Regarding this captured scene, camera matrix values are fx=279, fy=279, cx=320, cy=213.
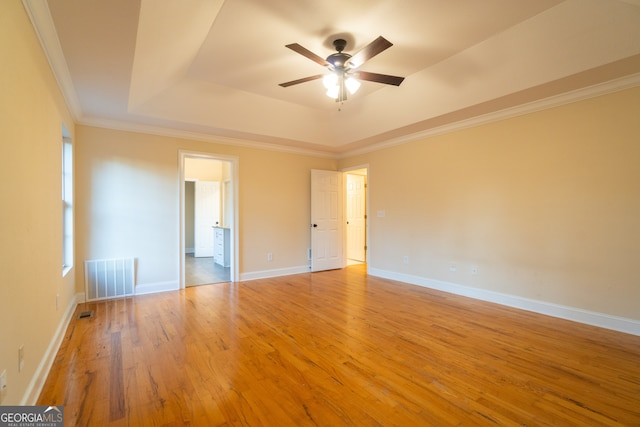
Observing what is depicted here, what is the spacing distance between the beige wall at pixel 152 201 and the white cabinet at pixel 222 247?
131cm

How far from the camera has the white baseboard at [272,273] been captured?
523cm

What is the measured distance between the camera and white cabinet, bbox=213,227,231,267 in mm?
6371

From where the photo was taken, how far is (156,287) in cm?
443

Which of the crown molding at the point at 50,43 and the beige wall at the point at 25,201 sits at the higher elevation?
the crown molding at the point at 50,43

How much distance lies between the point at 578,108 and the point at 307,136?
3.81 meters

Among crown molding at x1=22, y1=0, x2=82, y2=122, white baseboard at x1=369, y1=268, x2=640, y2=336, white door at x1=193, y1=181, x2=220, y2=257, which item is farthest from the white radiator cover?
white baseboard at x1=369, y1=268, x2=640, y2=336

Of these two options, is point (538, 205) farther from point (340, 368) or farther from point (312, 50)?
point (312, 50)

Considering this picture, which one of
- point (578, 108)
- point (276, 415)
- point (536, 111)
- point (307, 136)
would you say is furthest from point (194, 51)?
point (578, 108)

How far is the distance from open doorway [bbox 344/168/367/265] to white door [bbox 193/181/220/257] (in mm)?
3839

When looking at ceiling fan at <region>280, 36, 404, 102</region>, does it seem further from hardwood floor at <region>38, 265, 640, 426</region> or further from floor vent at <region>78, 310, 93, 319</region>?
floor vent at <region>78, 310, 93, 319</region>

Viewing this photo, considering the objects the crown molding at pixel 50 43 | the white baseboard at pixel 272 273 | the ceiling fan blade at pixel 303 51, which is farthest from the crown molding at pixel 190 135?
the ceiling fan blade at pixel 303 51

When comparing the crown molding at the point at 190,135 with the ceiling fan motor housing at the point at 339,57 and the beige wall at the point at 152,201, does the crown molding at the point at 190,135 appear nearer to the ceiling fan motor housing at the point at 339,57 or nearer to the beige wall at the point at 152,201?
the beige wall at the point at 152,201

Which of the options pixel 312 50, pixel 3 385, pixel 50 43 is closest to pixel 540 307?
pixel 312 50

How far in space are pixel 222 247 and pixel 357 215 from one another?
344 cm
